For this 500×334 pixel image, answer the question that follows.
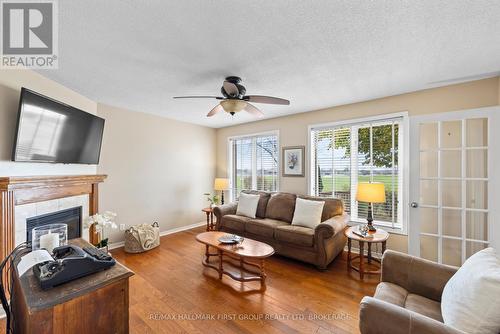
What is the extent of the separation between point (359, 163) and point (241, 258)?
236 cm

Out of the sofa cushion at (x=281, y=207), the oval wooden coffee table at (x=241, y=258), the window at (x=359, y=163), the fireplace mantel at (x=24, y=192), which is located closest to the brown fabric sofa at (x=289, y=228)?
the sofa cushion at (x=281, y=207)

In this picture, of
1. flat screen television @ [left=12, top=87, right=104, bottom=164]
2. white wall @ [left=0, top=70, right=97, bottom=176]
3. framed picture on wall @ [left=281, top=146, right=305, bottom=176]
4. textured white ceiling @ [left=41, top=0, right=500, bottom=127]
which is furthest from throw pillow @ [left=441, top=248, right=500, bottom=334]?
white wall @ [left=0, top=70, right=97, bottom=176]

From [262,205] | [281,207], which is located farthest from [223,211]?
[281,207]

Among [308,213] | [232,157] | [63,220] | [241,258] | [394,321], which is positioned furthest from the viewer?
[232,157]

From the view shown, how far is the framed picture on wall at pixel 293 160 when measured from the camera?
4.08 m

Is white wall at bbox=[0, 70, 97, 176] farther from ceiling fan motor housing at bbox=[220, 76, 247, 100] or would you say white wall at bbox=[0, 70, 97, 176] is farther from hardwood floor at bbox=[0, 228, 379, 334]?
ceiling fan motor housing at bbox=[220, 76, 247, 100]

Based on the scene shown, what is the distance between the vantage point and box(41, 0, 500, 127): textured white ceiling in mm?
1439

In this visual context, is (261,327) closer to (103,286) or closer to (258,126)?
(103,286)

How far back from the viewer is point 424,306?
146cm

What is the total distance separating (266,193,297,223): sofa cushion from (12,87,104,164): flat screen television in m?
2.91

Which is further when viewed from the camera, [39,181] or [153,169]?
[153,169]

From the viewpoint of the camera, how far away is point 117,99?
10.7ft

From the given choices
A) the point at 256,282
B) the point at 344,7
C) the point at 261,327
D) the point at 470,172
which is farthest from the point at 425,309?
the point at 344,7

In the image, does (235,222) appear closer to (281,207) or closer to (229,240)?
(281,207)
